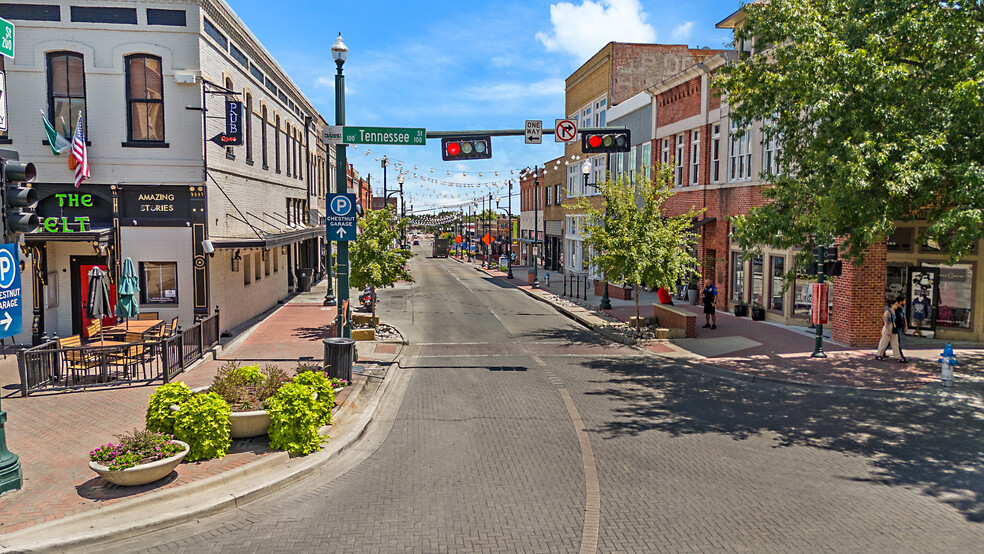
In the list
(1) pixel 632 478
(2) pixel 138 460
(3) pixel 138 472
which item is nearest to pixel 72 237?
(2) pixel 138 460

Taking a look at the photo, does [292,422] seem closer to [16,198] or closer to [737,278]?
[16,198]

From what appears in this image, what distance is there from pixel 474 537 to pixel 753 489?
382cm

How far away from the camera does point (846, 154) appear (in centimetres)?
1346

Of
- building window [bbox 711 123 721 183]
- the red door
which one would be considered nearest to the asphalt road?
the red door

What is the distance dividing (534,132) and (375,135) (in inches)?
152

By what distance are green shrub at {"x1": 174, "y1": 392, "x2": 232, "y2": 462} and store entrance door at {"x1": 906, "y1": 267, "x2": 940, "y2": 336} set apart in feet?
67.0

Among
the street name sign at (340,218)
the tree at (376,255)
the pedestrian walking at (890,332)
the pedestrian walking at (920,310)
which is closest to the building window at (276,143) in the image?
the tree at (376,255)

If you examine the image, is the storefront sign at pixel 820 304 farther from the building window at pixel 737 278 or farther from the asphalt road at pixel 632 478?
the building window at pixel 737 278

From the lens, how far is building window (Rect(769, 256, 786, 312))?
2419 cm

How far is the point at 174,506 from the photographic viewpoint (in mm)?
7750

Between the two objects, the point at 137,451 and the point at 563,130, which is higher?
the point at 563,130

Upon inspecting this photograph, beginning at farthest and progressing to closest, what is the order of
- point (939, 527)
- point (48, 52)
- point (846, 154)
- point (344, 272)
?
point (48, 52) → point (344, 272) → point (846, 154) → point (939, 527)

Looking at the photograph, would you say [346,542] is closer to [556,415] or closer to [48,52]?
[556,415]

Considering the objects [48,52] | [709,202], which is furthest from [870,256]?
[48,52]
